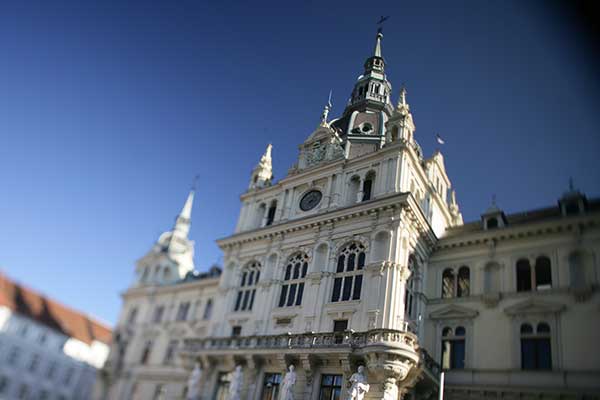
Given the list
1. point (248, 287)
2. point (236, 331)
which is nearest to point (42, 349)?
point (236, 331)

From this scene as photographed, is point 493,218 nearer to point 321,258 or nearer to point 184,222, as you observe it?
point 321,258

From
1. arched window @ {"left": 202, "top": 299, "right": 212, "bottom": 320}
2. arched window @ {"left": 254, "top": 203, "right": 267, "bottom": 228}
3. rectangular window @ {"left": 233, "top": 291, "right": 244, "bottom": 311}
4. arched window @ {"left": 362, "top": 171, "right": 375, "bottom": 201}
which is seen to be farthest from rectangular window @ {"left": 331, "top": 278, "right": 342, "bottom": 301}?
arched window @ {"left": 202, "top": 299, "right": 212, "bottom": 320}

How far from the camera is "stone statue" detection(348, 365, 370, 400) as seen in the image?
22859 mm

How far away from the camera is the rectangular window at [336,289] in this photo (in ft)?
95.0

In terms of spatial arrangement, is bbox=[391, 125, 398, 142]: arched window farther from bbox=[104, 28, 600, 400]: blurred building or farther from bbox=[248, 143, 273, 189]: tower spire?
bbox=[248, 143, 273, 189]: tower spire

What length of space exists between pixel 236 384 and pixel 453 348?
1326 centimetres

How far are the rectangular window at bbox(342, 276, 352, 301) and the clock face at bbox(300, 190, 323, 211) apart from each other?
Result: 7.17 meters

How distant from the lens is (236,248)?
3691cm

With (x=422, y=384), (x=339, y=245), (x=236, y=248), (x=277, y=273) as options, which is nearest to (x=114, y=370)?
(x=236, y=248)

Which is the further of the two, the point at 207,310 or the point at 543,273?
the point at 207,310

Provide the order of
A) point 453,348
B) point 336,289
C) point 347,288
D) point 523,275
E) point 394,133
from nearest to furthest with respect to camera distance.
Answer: point 523,275
point 453,348
point 347,288
point 336,289
point 394,133

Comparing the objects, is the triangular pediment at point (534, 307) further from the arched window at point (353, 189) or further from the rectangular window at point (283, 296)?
the rectangular window at point (283, 296)

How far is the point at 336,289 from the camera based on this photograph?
29344mm

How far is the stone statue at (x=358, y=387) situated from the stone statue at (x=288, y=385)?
3.82m
